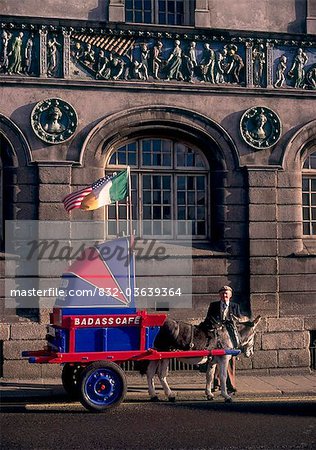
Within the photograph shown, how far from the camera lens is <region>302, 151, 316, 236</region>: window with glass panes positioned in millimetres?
18531

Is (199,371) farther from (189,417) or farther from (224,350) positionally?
(189,417)

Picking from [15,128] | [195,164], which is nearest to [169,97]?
[195,164]

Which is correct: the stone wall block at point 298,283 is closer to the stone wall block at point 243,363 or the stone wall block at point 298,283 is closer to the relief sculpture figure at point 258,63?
the stone wall block at point 243,363

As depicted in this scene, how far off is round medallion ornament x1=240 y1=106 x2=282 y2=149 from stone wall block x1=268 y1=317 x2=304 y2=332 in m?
3.90

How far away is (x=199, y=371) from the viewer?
17.3 m

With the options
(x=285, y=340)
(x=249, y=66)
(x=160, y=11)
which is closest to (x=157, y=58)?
(x=160, y=11)

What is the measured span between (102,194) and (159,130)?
158 inches

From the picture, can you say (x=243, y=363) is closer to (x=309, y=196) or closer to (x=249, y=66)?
(x=309, y=196)

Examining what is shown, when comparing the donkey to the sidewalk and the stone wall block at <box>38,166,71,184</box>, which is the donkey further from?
the stone wall block at <box>38,166,71,184</box>

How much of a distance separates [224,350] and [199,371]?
3.75 meters

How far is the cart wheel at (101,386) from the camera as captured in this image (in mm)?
12828

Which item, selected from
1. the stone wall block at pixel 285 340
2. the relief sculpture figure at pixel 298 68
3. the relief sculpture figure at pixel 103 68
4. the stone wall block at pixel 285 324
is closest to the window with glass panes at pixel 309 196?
the relief sculpture figure at pixel 298 68

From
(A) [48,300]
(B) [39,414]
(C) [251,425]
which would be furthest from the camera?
(A) [48,300]

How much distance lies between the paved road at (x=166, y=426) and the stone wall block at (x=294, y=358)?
341 cm
